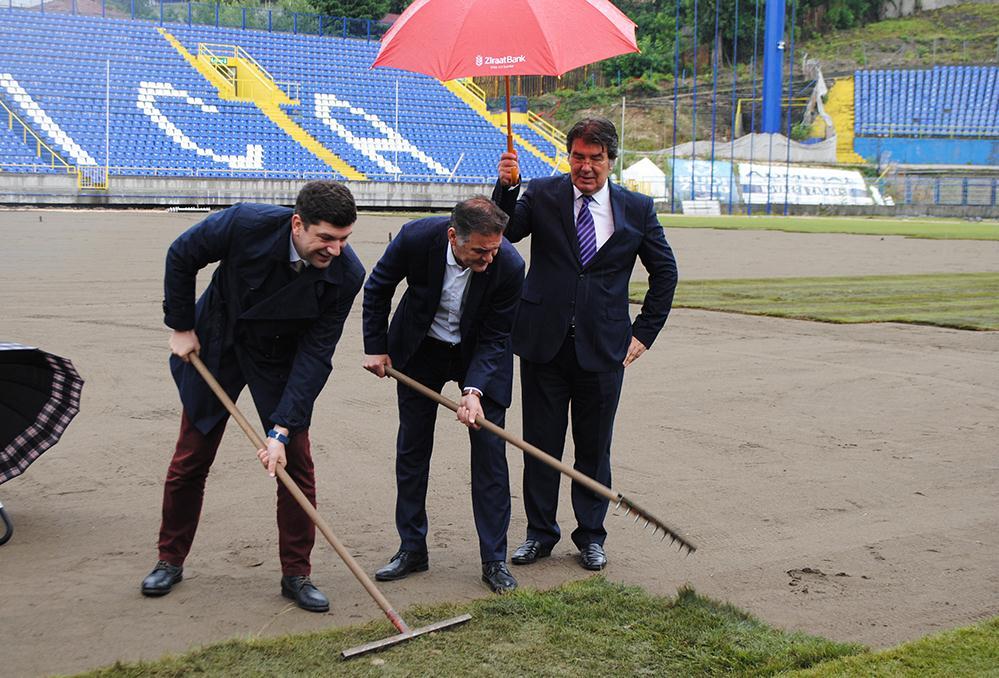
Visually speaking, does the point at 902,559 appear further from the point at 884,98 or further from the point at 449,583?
the point at 884,98

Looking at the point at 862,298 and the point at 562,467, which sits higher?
the point at 562,467

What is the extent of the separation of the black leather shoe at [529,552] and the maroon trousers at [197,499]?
103cm

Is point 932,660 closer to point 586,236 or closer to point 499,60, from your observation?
point 586,236

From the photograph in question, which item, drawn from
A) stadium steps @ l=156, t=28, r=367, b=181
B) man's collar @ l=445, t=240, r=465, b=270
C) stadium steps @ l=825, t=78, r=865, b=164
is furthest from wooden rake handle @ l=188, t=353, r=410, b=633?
stadium steps @ l=825, t=78, r=865, b=164

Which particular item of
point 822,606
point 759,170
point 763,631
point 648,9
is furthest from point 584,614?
point 648,9

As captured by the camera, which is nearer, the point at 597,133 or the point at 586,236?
the point at 597,133

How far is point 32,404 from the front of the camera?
575 centimetres

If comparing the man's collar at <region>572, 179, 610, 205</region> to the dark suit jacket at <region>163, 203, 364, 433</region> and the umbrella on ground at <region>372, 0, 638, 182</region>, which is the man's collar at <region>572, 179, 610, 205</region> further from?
the dark suit jacket at <region>163, 203, 364, 433</region>

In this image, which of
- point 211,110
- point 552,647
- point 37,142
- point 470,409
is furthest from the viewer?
point 211,110

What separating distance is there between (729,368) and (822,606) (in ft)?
18.8

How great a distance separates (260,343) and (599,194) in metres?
1.74

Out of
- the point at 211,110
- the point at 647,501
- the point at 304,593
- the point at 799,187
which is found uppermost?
the point at 211,110

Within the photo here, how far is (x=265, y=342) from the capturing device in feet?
16.0

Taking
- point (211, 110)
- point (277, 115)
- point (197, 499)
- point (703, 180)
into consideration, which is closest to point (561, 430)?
point (197, 499)
